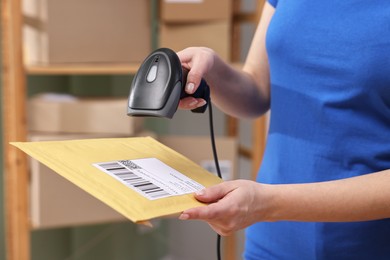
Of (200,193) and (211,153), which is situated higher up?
(200,193)

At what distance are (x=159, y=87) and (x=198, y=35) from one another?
1.31 meters

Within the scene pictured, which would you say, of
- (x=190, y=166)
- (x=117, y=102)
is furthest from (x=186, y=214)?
(x=117, y=102)

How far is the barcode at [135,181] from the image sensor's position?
0.67m

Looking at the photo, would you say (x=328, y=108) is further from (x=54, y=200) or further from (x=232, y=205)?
(x=54, y=200)

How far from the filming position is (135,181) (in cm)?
69

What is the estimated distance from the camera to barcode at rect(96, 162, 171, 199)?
0.67 meters

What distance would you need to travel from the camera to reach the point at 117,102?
1994 millimetres

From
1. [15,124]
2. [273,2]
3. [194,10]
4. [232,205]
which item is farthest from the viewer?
[194,10]

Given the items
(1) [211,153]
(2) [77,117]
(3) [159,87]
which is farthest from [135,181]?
(1) [211,153]

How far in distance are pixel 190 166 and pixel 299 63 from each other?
0.27 metres

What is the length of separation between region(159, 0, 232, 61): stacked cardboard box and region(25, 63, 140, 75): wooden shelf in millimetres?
179

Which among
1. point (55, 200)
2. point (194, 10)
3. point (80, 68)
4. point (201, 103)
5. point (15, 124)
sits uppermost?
point (194, 10)

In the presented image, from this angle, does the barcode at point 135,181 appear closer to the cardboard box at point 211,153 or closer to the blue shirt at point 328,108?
the blue shirt at point 328,108

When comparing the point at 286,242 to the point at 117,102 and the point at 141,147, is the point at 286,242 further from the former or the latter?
the point at 117,102
